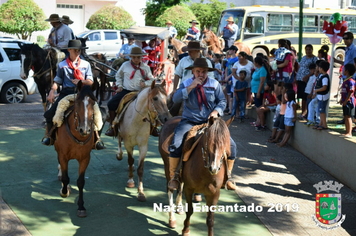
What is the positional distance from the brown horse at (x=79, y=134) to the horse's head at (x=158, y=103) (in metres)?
1.10

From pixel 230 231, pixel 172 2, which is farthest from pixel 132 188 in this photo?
pixel 172 2

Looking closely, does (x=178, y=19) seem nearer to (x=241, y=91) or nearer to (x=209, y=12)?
(x=209, y=12)

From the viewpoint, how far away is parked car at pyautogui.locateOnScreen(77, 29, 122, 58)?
28.1m

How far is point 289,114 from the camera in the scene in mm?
11312

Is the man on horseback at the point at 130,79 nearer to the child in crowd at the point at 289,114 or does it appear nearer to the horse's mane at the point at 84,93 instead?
the horse's mane at the point at 84,93

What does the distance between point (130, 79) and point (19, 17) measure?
23905 mm

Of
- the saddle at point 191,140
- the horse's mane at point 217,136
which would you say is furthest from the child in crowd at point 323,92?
the horse's mane at point 217,136

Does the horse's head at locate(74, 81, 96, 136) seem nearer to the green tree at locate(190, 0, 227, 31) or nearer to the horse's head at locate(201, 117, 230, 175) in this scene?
the horse's head at locate(201, 117, 230, 175)

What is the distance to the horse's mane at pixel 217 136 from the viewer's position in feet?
17.9

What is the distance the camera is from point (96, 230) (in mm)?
6484

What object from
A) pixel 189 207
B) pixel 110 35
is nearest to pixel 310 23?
pixel 110 35

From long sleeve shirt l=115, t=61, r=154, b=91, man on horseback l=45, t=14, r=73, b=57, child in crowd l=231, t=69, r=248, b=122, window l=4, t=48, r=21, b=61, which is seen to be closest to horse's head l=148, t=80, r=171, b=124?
long sleeve shirt l=115, t=61, r=154, b=91

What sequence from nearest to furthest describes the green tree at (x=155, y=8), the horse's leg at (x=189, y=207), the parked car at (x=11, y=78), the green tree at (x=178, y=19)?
1. the horse's leg at (x=189, y=207)
2. the parked car at (x=11, y=78)
3. the green tree at (x=178, y=19)
4. the green tree at (x=155, y=8)

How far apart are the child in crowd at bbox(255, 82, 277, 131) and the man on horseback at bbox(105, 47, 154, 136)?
5222 millimetres
